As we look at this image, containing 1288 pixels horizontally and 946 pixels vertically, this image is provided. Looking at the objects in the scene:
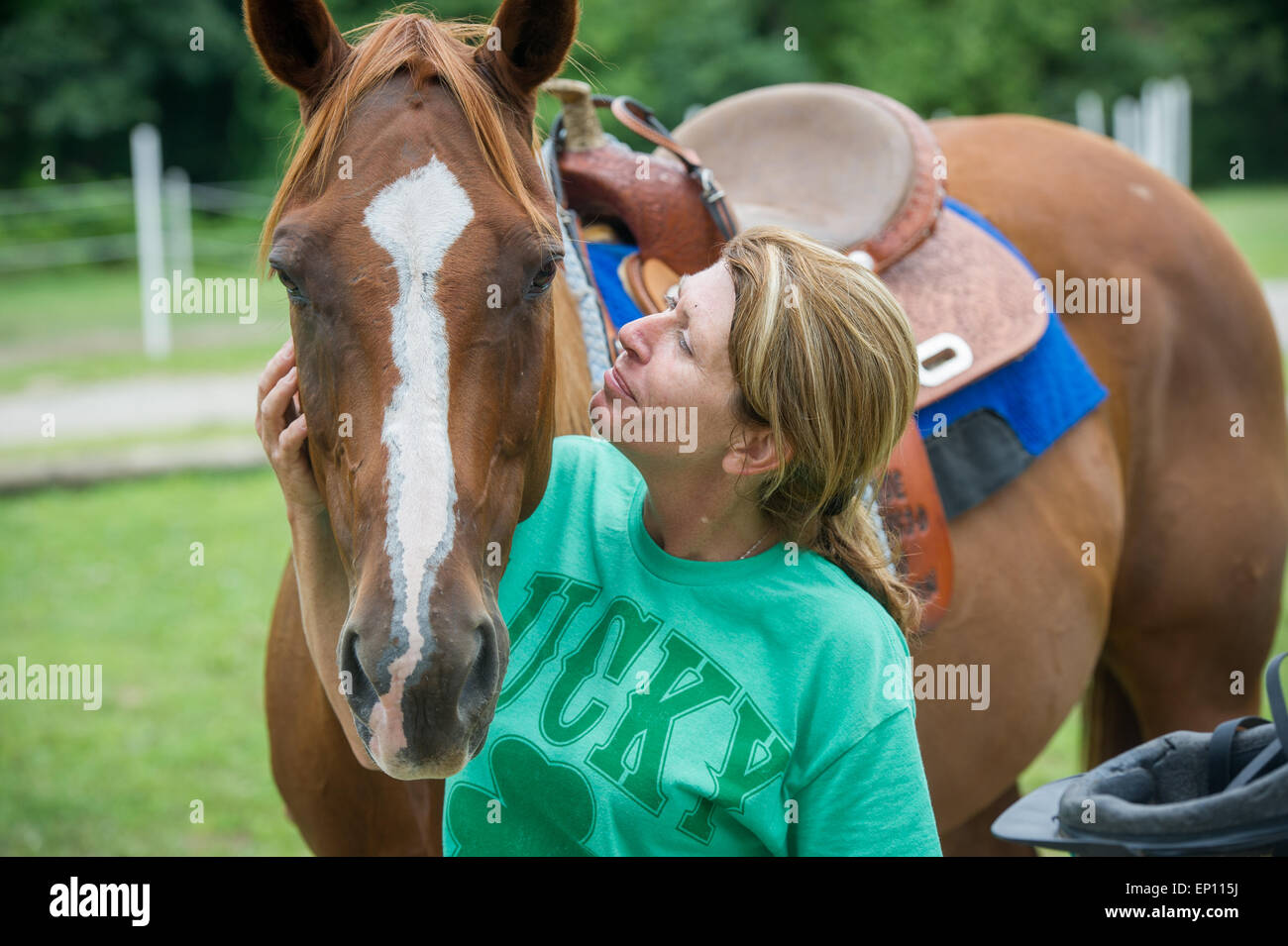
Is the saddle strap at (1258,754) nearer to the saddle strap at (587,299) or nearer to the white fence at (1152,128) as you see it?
Result: the saddle strap at (587,299)

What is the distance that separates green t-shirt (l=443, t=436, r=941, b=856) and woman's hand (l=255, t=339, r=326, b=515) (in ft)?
0.98

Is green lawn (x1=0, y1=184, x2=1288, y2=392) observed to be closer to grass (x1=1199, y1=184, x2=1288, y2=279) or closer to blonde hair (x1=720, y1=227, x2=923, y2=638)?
A: grass (x1=1199, y1=184, x2=1288, y2=279)

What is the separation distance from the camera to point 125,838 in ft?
12.0

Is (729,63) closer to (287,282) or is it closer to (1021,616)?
(1021,616)

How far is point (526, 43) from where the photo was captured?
153 cm

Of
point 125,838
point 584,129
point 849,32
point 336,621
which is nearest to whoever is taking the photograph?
point 336,621

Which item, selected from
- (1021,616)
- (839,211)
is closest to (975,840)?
(1021,616)

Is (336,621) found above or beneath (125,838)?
above

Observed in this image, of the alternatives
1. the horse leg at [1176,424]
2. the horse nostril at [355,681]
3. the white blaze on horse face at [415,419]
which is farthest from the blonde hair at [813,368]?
the horse leg at [1176,424]

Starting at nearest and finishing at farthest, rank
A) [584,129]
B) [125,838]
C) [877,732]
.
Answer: [877,732] < [584,129] < [125,838]

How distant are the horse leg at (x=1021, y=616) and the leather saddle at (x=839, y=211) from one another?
0.44 feet
